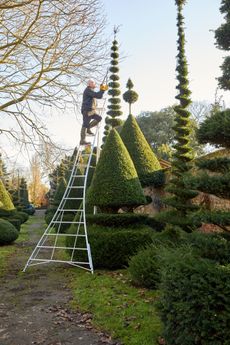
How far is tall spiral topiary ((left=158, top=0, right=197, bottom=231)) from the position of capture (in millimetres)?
11945

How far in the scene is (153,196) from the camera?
17.4 meters

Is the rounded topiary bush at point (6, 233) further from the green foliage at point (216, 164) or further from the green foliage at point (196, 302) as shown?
the green foliage at point (216, 164)

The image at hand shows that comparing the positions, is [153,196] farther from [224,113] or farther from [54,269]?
[224,113]

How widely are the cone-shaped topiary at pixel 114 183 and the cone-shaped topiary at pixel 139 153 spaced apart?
12.8 ft

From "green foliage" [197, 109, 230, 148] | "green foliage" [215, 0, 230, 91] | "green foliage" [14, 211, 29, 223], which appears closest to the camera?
"green foliage" [197, 109, 230, 148]

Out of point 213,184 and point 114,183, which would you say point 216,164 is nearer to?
point 213,184

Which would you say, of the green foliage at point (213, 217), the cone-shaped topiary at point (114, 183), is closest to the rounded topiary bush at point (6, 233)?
the cone-shaped topiary at point (114, 183)

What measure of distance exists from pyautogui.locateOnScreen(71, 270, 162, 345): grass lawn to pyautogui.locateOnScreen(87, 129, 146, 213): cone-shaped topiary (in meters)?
2.02

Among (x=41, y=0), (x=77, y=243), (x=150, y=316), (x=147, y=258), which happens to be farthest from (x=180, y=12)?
(x=150, y=316)

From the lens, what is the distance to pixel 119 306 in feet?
20.4

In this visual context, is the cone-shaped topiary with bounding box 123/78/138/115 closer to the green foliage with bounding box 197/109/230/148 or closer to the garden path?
the garden path

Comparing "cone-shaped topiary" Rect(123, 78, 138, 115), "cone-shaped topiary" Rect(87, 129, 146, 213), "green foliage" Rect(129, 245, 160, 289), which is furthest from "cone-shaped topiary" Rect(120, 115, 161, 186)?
"green foliage" Rect(129, 245, 160, 289)

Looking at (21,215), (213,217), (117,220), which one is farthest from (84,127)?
(21,215)

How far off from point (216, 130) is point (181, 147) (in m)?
8.57
